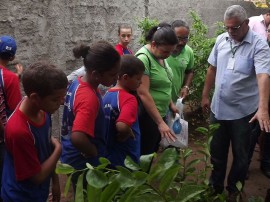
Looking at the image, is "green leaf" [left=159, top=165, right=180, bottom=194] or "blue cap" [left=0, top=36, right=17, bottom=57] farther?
"blue cap" [left=0, top=36, right=17, bottom=57]

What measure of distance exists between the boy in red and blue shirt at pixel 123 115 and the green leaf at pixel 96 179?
49.5 inches

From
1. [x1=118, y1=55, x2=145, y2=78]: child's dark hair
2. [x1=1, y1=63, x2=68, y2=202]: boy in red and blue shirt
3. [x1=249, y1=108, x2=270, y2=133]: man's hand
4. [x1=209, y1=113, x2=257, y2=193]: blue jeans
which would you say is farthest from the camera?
[x1=209, y1=113, x2=257, y2=193]: blue jeans

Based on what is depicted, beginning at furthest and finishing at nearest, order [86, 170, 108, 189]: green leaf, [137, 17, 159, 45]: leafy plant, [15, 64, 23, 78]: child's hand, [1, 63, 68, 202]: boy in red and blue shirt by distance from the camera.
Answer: [137, 17, 159, 45]: leafy plant → [15, 64, 23, 78]: child's hand → [1, 63, 68, 202]: boy in red and blue shirt → [86, 170, 108, 189]: green leaf

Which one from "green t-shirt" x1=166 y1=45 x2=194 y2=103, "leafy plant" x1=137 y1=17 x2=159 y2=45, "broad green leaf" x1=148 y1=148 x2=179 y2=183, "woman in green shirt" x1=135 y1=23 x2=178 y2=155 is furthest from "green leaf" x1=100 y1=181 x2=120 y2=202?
"leafy plant" x1=137 y1=17 x2=159 y2=45

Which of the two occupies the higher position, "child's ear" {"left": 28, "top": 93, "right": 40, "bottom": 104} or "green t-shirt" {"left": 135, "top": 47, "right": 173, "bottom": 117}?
"child's ear" {"left": 28, "top": 93, "right": 40, "bottom": 104}

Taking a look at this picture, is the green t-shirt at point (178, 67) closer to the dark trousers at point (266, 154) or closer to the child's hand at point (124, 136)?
the dark trousers at point (266, 154)

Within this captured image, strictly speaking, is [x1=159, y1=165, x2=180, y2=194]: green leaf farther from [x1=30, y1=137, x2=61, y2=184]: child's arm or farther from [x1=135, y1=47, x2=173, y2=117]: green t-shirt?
[x1=135, y1=47, x2=173, y2=117]: green t-shirt

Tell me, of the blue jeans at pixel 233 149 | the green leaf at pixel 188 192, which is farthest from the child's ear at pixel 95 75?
the blue jeans at pixel 233 149

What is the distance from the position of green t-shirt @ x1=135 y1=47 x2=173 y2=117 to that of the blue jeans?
0.48m

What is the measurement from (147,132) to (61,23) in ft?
5.82

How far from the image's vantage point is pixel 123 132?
8.00 feet

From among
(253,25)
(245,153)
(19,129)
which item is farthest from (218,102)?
(253,25)

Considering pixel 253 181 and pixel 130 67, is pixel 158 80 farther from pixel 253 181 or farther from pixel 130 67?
pixel 253 181

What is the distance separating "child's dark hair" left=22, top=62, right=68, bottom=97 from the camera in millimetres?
1898
